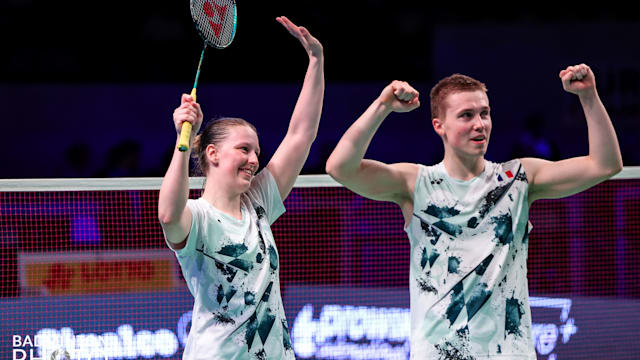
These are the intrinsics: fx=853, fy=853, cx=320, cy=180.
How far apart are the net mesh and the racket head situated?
A: 145cm

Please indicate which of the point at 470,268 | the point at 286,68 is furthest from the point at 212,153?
the point at 286,68

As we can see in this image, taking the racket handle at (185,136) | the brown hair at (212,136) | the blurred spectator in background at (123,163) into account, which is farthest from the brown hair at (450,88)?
the blurred spectator in background at (123,163)

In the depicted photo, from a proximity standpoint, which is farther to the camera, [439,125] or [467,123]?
[439,125]

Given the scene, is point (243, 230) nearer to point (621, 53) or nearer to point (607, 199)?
point (607, 199)

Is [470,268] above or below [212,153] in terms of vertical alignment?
below

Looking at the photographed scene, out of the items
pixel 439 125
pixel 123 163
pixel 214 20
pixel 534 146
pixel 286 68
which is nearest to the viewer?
pixel 439 125

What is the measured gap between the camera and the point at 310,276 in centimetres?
516

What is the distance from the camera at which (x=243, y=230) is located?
3.03 metres

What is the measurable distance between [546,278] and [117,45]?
7359 mm

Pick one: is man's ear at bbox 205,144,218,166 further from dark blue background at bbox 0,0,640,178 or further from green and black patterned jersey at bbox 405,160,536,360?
dark blue background at bbox 0,0,640,178

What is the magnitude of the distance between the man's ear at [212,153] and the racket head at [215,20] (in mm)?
475

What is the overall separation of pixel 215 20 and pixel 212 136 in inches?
22.9

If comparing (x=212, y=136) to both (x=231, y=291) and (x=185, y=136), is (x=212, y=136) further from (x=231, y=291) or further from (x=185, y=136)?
(x=231, y=291)

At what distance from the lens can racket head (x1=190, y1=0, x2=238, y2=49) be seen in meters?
3.38
